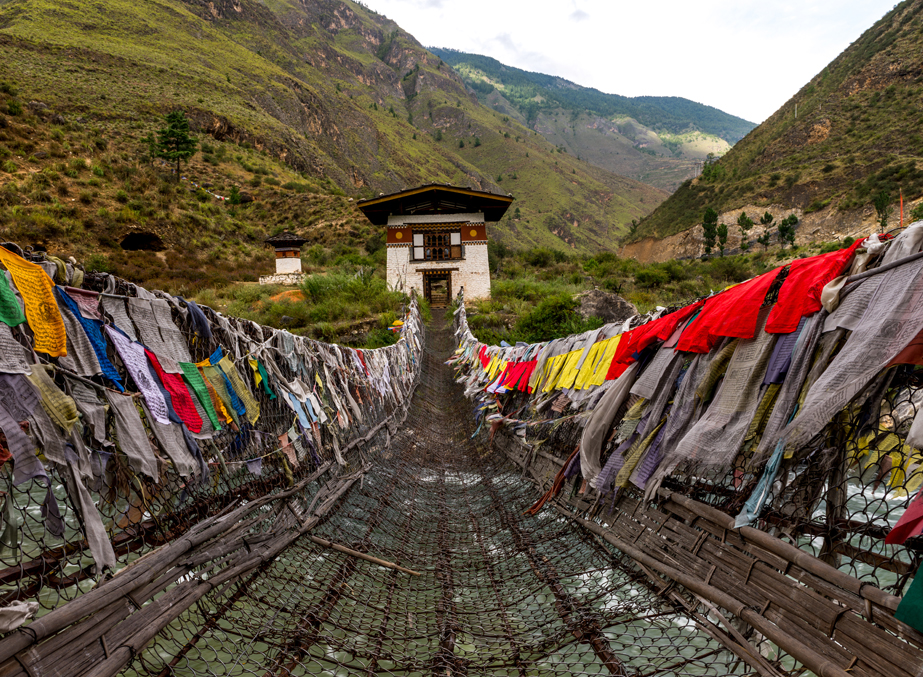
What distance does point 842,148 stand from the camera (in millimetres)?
44281

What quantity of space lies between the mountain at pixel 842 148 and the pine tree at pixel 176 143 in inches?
2002

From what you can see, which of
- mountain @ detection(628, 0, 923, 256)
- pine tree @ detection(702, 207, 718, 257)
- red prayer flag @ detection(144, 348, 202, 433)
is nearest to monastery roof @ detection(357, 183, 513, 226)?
red prayer flag @ detection(144, 348, 202, 433)

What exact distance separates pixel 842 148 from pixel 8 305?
59611 mm

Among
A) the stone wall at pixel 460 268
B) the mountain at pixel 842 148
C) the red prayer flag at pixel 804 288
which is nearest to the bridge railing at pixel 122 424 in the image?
the red prayer flag at pixel 804 288

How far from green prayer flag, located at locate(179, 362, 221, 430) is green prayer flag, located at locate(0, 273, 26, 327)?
3.98 feet

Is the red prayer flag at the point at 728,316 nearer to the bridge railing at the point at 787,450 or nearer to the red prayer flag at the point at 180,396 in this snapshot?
the bridge railing at the point at 787,450

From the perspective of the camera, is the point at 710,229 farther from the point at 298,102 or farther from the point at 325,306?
the point at 298,102

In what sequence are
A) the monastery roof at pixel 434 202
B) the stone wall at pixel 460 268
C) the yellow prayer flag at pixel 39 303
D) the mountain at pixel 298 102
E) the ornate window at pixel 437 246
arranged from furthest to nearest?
the mountain at pixel 298 102 → the ornate window at pixel 437 246 → the stone wall at pixel 460 268 → the monastery roof at pixel 434 202 → the yellow prayer flag at pixel 39 303

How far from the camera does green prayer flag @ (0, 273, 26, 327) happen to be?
2018mm

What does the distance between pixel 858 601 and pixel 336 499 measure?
434 cm

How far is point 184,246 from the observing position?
25859 millimetres

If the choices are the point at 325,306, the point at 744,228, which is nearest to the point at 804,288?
the point at 325,306

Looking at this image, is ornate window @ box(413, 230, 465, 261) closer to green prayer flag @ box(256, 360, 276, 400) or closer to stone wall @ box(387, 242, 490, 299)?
stone wall @ box(387, 242, 490, 299)

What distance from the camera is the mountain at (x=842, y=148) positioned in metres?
39.1
